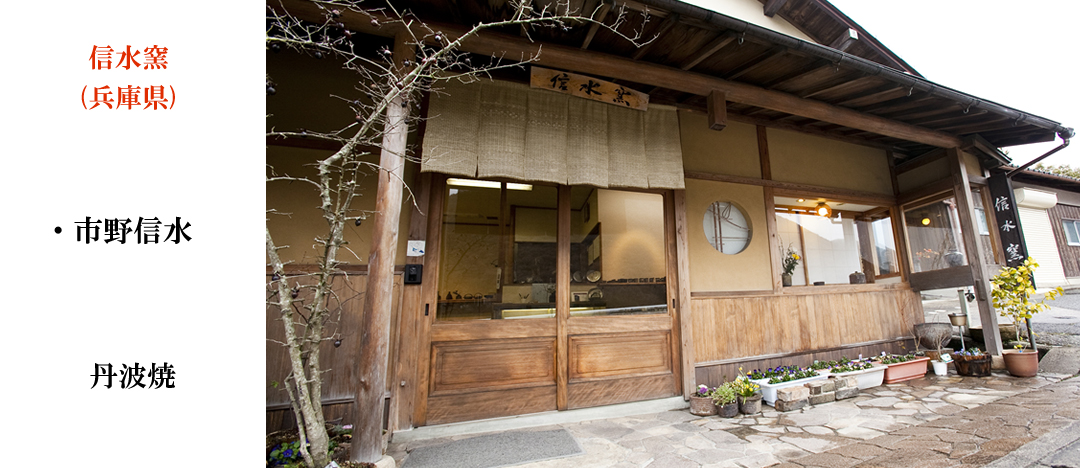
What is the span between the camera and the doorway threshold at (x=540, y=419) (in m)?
3.40

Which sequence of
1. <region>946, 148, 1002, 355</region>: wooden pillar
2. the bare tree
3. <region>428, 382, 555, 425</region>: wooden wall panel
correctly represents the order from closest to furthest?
the bare tree
<region>428, 382, 555, 425</region>: wooden wall panel
<region>946, 148, 1002, 355</region>: wooden pillar

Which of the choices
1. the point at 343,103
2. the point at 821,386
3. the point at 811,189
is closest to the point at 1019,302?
the point at 811,189

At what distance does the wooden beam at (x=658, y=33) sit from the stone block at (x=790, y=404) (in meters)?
3.99

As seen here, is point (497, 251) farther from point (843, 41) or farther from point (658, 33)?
point (843, 41)

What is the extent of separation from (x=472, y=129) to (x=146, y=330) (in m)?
2.74

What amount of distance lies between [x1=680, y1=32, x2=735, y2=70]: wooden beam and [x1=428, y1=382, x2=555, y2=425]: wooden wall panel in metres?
3.68

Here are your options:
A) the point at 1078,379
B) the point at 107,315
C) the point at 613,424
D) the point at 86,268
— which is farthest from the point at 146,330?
the point at 1078,379

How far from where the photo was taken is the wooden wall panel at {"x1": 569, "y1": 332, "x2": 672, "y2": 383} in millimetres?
4023

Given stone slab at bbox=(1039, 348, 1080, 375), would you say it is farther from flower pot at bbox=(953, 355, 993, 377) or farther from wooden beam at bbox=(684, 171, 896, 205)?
wooden beam at bbox=(684, 171, 896, 205)

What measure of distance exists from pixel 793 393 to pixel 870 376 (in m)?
1.56

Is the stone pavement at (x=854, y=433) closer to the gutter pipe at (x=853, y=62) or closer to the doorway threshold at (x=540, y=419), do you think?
the doorway threshold at (x=540, y=419)

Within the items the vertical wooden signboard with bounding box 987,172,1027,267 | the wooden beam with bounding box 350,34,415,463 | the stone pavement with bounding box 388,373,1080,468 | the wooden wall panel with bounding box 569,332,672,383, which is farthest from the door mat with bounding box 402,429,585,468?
the vertical wooden signboard with bounding box 987,172,1027,267

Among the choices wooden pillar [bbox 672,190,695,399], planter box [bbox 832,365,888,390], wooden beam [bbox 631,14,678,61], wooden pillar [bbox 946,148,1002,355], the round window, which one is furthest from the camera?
wooden pillar [bbox 946,148,1002,355]

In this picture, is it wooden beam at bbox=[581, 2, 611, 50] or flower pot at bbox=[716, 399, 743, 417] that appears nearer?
wooden beam at bbox=[581, 2, 611, 50]
